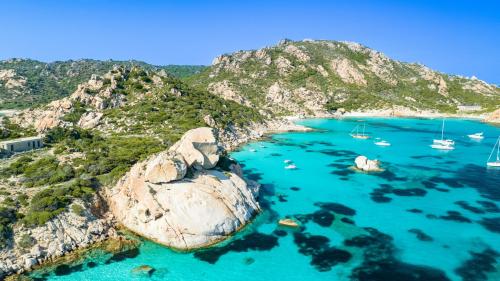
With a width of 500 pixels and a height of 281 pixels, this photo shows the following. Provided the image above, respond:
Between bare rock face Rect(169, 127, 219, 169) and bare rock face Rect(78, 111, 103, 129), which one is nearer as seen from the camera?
bare rock face Rect(169, 127, 219, 169)

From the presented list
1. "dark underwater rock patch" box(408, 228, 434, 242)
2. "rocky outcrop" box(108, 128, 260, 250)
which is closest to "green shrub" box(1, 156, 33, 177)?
"rocky outcrop" box(108, 128, 260, 250)

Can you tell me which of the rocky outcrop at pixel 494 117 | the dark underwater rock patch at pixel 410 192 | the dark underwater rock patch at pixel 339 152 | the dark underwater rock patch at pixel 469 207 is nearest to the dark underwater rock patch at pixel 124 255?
the dark underwater rock patch at pixel 410 192

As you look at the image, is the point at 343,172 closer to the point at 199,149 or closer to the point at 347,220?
the point at 347,220

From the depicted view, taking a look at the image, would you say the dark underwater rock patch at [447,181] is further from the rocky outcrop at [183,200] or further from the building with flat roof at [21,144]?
the building with flat roof at [21,144]

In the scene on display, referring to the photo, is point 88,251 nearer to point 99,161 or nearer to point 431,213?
point 99,161

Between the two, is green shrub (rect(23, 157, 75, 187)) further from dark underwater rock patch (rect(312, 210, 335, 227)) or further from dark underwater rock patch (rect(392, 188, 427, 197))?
dark underwater rock patch (rect(392, 188, 427, 197))

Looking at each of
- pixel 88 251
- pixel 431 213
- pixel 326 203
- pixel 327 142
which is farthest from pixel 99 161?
pixel 327 142
